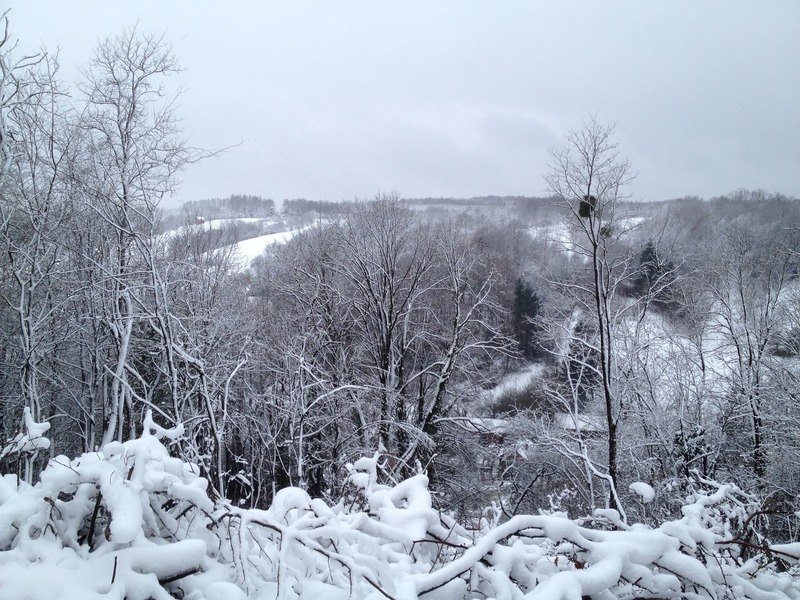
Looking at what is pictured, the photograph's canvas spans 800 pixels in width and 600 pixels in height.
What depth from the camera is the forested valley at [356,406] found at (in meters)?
1.30

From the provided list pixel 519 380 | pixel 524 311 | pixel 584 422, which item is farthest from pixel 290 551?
pixel 524 311

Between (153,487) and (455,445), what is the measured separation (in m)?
14.1

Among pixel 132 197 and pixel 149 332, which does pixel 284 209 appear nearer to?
pixel 149 332

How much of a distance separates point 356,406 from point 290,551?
10.5 metres

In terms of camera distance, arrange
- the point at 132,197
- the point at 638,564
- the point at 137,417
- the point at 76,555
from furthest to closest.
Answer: the point at 137,417
the point at 132,197
the point at 638,564
the point at 76,555

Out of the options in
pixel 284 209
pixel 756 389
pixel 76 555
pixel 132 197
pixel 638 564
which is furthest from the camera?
pixel 284 209

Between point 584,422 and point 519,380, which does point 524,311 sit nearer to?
point 519,380

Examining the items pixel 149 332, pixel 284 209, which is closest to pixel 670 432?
pixel 149 332

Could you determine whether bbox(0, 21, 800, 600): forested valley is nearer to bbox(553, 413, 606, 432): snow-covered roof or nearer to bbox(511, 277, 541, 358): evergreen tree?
bbox(553, 413, 606, 432): snow-covered roof

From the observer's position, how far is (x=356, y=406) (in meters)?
11.7

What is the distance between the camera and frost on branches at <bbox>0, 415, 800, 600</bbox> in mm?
1148

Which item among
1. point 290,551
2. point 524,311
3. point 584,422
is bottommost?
point 584,422

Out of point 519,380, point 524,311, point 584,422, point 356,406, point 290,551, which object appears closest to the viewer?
point 290,551

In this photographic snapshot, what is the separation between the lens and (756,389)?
13.6 metres
